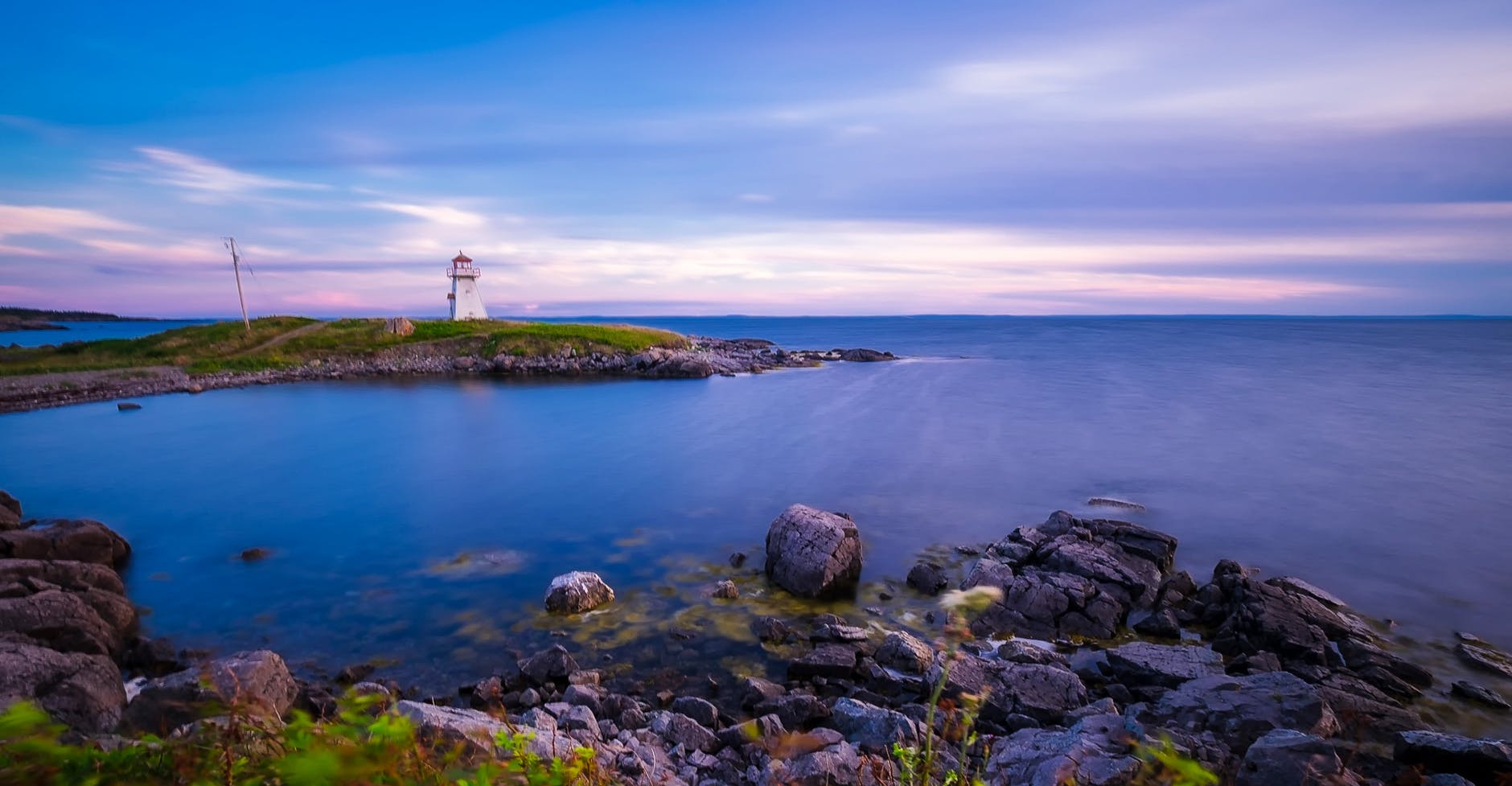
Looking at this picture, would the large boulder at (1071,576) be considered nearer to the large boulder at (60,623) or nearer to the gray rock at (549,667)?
the gray rock at (549,667)

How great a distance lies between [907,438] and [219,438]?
30.7m

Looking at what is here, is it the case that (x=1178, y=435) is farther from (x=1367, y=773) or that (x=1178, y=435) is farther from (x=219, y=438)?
(x=219, y=438)

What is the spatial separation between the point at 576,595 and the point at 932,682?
22.0ft

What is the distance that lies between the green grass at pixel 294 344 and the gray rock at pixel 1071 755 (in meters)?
59.2

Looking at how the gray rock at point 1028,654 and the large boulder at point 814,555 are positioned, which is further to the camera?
the large boulder at point 814,555

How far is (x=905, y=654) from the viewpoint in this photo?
10.8m

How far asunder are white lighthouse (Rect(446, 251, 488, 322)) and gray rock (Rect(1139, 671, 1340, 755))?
76219mm

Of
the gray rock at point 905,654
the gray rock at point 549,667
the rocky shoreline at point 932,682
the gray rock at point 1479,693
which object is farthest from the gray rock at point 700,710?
the gray rock at point 1479,693

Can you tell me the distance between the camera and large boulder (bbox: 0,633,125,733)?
26.4ft

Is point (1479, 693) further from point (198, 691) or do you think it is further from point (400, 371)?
point (400, 371)

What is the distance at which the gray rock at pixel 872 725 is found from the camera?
808 centimetres

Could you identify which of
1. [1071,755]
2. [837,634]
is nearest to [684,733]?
[837,634]

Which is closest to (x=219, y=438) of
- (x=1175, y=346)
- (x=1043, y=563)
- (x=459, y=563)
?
(x=459, y=563)

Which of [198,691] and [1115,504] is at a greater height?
[198,691]
